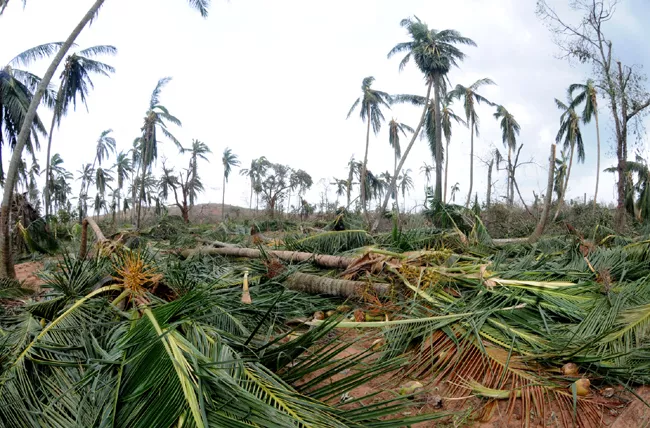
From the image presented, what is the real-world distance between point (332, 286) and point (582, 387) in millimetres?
2123

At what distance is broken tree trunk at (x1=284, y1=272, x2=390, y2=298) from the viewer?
3.54 m

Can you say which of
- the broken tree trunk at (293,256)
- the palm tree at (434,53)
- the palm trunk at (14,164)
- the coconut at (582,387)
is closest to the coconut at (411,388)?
the coconut at (582,387)

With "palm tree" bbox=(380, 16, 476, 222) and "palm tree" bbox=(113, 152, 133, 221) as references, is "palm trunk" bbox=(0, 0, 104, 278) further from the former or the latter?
"palm tree" bbox=(113, 152, 133, 221)

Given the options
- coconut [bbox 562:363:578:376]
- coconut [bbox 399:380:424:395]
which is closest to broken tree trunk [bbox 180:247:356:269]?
coconut [bbox 399:380:424:395]

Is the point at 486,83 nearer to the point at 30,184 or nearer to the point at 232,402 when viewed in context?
the point at 232,402

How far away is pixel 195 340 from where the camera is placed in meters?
1.80

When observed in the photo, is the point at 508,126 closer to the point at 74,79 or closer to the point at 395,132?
the point at 395,132

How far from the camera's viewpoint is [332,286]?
3715 millimetres

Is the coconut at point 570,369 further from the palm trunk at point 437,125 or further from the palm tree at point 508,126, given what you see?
the palm tree at point 508,126

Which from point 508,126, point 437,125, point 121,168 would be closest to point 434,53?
point 437,125

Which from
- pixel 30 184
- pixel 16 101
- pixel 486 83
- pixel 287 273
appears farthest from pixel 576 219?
A: pixel 30 184

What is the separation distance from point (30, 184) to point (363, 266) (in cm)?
4051

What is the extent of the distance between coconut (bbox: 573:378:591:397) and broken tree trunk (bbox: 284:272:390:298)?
64.4 inches

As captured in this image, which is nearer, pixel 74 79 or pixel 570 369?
pixel 570 369
